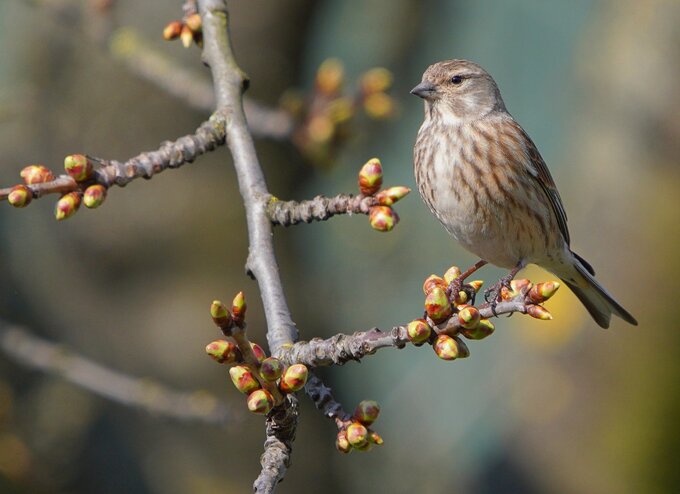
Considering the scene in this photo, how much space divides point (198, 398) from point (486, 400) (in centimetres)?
423

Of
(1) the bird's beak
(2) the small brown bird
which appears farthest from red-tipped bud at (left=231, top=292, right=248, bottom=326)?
(1) the bird's beak

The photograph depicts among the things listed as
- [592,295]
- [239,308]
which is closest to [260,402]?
[239,308]

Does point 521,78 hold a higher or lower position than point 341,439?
higher

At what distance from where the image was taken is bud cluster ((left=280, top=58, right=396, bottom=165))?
4977 mm

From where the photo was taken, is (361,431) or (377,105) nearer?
(361,431)

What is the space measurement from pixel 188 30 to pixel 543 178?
2.20 meters

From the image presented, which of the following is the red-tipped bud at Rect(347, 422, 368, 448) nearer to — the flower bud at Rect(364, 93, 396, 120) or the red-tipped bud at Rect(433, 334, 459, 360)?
the red-tipped bud at Rect(433, 334, 459, 360)

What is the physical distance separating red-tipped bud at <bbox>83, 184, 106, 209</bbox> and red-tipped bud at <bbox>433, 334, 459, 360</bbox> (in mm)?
1081

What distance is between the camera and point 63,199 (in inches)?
112

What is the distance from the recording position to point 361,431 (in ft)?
8.53

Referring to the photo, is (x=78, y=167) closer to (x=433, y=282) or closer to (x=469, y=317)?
(x=433, y=282)

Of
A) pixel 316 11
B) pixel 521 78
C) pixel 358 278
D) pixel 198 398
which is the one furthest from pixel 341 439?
pixel 521 78

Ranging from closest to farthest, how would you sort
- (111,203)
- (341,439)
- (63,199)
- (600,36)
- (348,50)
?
(341,439)
(63,199)
(111,203)
(600,36)
(348,50)

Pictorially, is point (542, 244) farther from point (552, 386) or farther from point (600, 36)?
point (600, 36)
